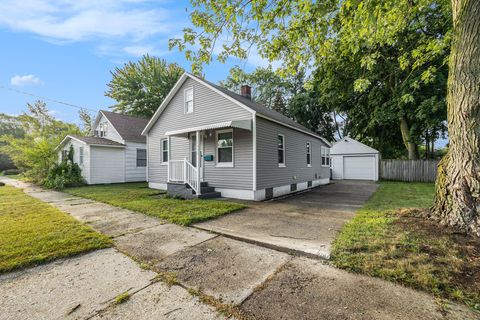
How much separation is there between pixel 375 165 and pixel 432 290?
17.4 metres

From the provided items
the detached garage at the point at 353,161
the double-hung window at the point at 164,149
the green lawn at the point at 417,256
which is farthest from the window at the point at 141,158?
the detached garage at the point at 353,161

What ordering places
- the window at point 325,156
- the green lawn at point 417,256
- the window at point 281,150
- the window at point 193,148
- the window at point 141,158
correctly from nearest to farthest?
the green lawn at point 417,256 → the window at point 281,150 → the window at point 193,148 → the window at point 325,156 → the window at point 141,158

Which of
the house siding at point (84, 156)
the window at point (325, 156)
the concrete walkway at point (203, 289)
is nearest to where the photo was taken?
the concrete walkway at point (203, 289)

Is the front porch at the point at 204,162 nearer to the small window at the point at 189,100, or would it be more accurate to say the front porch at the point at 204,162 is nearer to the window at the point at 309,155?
the small window at the point at 189,100

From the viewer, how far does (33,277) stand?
2826 millimetres

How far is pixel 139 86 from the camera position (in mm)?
25500

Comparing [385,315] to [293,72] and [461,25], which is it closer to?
[461,25]

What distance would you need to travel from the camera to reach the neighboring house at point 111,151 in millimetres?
14102

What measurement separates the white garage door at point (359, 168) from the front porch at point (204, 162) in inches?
532

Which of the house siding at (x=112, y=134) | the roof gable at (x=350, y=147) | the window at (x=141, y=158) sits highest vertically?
the house siding at (x=112, y=134)

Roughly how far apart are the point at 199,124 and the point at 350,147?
45.6ft

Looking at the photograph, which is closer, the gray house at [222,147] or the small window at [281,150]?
the gray house at [222,147]

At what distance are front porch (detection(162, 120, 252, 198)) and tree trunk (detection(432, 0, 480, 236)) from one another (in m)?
5.54

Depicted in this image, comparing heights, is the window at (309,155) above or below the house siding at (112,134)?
below
